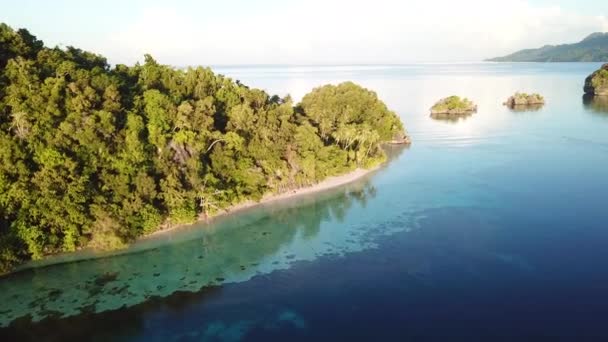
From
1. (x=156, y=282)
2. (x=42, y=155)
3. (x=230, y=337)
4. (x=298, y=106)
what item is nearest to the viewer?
(x=230, y=337)

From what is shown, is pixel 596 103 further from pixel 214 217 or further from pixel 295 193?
pixel 214 217

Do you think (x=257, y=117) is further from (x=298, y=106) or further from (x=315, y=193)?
(x=298, y=106)

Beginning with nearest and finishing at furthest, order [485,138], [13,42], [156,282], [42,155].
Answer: [156,282], [42,155], [13,42], [485,138]

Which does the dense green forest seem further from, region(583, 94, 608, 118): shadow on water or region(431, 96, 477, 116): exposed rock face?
region(583, 94, 608, 118): shadow on water

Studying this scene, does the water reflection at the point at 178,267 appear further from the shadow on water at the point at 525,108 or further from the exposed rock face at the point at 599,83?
the exposed rock face at the point at 599,83

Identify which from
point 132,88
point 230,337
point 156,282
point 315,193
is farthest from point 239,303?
point 132,88

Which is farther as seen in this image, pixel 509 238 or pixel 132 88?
pixel 132 88
